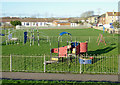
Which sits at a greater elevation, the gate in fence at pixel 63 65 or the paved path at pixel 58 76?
the gate in fence at pixel 63 65

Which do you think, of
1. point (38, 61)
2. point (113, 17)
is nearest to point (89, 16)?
point (113, 17)

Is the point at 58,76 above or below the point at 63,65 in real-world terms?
below

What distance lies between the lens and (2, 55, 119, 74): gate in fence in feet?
41.0

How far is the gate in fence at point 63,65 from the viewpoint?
12.5 metres

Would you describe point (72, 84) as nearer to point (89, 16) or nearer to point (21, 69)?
point (21, 69)

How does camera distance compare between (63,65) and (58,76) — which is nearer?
(58,76)

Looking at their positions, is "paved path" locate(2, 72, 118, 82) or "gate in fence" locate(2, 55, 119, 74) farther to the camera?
"gate in fence" locate(2, 55, 119, 74)

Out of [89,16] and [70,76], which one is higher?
[89,16]

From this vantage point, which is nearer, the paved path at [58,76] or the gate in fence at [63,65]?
the paved path at [58,76]

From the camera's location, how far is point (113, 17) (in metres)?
70.6

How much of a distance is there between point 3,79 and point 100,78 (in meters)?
4.96

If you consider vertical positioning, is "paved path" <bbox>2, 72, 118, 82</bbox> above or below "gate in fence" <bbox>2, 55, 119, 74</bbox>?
below

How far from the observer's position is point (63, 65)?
13820 millimetres

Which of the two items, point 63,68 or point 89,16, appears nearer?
point 63,68
